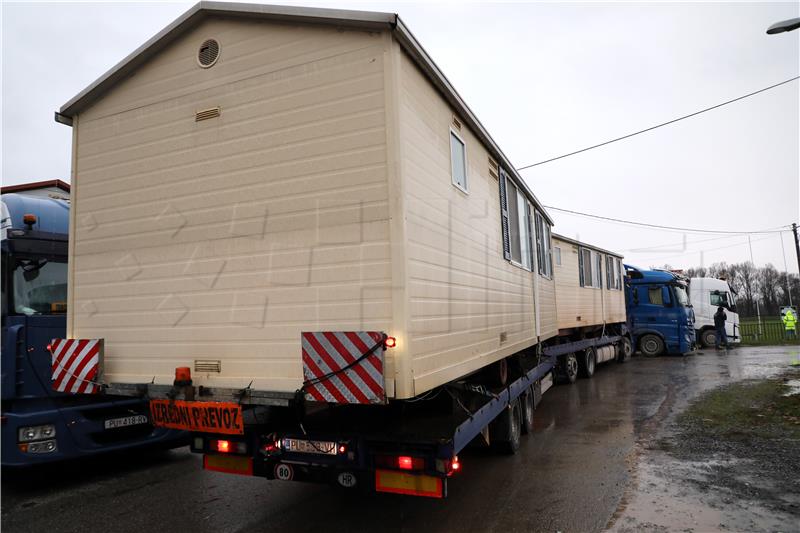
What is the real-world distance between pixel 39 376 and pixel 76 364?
1445mm

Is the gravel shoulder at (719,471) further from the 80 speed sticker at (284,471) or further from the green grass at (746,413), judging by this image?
the 80 speed sticker at (284,471)

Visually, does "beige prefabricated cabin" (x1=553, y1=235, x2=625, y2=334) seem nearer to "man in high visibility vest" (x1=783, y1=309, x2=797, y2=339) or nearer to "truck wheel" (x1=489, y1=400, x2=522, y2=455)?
"truck wheel" (x1=489, y1=400, x2=522, y2=455)

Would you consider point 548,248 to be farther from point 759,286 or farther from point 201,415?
point 759,286

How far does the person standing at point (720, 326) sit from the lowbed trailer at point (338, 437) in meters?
20.7

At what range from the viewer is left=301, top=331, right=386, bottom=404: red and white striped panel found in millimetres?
3445

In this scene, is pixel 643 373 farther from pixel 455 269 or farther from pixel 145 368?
pixel 145 368

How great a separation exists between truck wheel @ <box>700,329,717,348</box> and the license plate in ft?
77.5

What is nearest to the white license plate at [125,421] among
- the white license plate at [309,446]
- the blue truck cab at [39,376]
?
the blue truck cab at [39,376]

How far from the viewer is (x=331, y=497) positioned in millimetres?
5180

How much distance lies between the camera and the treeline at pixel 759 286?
2429 inches

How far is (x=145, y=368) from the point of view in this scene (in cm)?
454

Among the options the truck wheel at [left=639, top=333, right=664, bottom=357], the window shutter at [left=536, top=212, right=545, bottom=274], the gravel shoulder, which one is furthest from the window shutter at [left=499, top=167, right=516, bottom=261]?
the truck wheel at [left=639, top=333, right=664, bottom=357]

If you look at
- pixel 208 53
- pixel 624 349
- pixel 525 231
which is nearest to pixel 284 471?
pixel 208 53

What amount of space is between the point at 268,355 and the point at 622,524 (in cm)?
317
